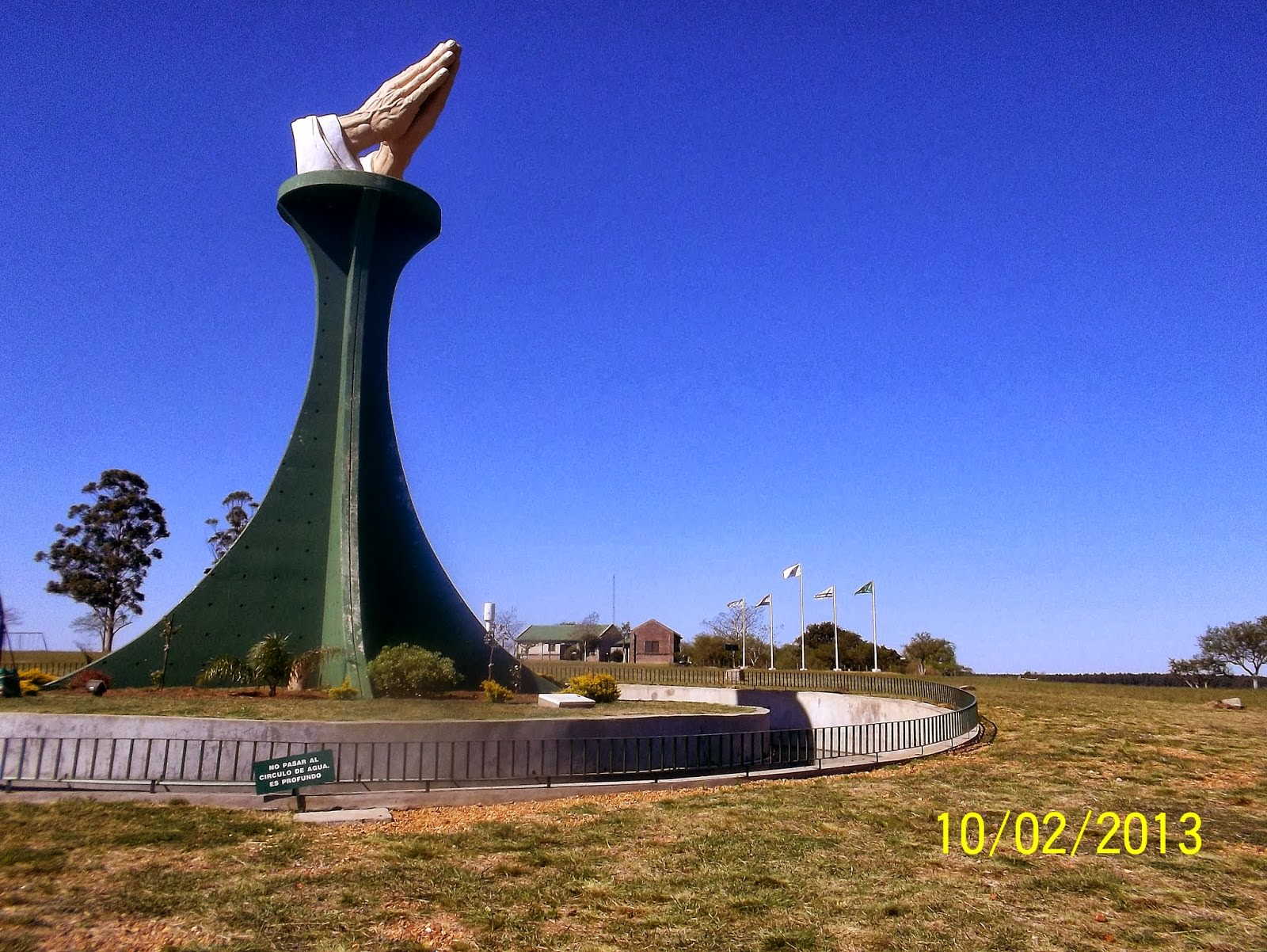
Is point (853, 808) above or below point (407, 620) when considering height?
below

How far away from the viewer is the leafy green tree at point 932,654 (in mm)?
61219

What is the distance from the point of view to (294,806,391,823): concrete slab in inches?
454

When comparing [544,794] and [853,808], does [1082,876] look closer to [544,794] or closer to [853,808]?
[853,808]

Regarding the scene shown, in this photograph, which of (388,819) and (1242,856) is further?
(388,819)

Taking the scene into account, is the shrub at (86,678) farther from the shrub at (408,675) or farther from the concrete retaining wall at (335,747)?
the shrub at (408,675)

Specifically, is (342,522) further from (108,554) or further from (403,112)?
(108,554)

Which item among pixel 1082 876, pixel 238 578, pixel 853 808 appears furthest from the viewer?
pixel 238 578

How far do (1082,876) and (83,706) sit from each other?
58.0ft

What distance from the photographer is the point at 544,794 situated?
13797 millimetres

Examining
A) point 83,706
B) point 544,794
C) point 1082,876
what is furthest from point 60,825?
point 1082,876

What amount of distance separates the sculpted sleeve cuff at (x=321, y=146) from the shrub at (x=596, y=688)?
17.2 metres

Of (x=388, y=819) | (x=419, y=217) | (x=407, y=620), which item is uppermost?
(x=419, y=217)

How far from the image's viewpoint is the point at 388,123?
27.0m

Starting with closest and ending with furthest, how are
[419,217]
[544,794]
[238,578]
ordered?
[544,794] < [238,578] < [419,217]
